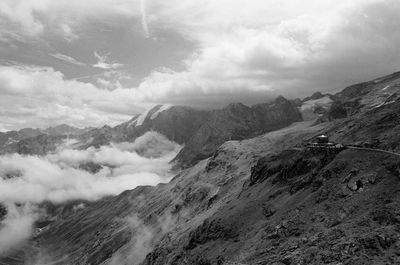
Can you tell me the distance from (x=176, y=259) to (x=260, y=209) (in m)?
43.9

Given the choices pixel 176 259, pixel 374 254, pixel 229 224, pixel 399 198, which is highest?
pixel 399 198

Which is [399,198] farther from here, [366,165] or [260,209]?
[260,209]

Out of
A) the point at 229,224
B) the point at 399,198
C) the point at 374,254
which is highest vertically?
the point at 399,198

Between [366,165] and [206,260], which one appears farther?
[206,260]

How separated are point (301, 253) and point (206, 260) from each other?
5098cm

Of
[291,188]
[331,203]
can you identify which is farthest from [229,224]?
[331,203]

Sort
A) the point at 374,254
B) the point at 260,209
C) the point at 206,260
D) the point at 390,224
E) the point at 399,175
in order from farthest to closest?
the point at 260,209
the point at 206,260
the point at 399,175
the point at 390,224
the point at 374,254

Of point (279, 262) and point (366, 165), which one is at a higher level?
point (366, 165)

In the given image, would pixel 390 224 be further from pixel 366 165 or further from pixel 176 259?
pixel 176 259

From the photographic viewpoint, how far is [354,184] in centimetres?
12638

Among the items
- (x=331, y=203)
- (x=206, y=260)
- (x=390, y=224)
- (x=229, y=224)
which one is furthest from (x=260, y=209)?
(x=390, y=224)

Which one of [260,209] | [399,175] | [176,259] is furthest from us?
[176,259]

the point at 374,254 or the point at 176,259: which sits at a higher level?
the point at 374,254

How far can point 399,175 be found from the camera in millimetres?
118500
